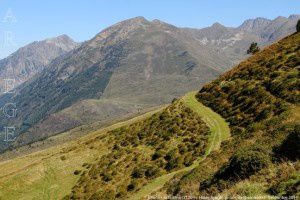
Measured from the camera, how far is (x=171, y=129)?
66125mm

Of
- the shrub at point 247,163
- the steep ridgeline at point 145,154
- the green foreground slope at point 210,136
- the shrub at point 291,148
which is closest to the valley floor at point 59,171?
the green foreground slope at point 210,136

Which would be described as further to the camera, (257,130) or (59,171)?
(59,171)

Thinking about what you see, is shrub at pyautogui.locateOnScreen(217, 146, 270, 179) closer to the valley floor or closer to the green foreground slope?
the green foreground slope

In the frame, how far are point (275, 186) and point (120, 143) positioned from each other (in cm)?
5152

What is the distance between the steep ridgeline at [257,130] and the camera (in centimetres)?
2508

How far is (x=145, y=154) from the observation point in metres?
62.2

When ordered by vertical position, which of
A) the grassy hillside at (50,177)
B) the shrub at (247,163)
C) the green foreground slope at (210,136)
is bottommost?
the grassy hillside at (50,177)

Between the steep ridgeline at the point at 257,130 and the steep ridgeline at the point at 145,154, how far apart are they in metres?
5.41

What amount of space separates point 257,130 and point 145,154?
22845 mm

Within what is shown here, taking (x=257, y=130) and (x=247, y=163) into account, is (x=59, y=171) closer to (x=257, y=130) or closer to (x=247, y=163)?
(x=257, y=130)

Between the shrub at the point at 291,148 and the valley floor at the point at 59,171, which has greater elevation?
the shrub at the point at 291,148

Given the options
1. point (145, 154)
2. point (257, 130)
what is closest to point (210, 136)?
point (145, 154)

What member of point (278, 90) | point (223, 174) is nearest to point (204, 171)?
point (223, 174)

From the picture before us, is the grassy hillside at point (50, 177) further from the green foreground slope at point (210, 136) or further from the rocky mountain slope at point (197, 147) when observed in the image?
the green foreground slope at point (210, 136)
